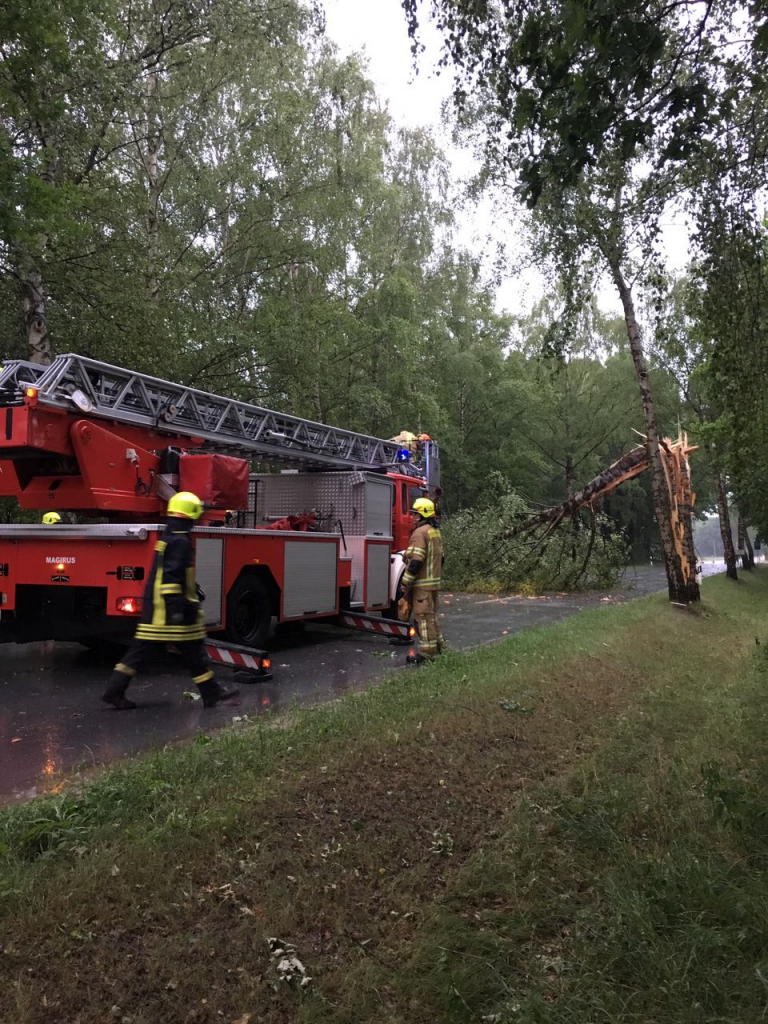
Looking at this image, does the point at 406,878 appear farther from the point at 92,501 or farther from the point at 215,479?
the point at 215,479

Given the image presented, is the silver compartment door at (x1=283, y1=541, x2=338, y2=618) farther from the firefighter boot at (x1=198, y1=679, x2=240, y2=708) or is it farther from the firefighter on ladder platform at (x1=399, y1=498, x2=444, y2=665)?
the firefighter boot at (x1=198, y1=679, x2=240, y2=708)

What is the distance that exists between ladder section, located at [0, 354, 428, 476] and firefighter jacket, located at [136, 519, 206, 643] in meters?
2.22

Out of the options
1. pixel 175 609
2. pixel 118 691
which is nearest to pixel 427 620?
pixel 175 609

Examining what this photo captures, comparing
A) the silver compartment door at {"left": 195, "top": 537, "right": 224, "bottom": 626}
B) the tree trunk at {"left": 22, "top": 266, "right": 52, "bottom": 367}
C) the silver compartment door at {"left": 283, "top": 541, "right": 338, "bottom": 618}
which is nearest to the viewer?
the silver compartment door at {"left": 195, "top": 537, "right": 224, "bottom": 626}

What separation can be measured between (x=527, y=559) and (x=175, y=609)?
1432 centimetres

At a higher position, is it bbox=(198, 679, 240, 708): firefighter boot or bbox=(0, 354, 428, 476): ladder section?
bbox=(0, 354, 428, 476): ladder section

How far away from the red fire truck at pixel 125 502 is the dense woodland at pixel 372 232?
101 inches

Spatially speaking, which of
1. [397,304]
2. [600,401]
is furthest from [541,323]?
[397,304]

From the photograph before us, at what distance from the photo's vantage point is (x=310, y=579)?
1007 cm

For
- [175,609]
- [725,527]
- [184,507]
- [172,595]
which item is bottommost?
[175,609]

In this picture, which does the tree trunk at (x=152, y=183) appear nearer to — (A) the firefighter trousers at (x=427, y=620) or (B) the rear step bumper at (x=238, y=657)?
(B) the rear step bumper at (x=238, y=657)

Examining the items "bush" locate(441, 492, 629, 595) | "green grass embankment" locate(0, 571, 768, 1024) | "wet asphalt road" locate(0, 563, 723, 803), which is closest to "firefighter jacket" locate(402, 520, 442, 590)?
"wet asphalt road" locate(0, 563, 723, 803)

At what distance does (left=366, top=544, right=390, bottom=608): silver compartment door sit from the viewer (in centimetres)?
1132

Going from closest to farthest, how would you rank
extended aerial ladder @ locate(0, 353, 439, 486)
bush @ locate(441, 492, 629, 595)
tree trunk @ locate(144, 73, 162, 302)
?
extended aerial ladder @ locate(0, 353, 439, 486)
tree trunk @ locate(144, 73, 162, 302)
bush @ locate(441, 492, 629, 595)
